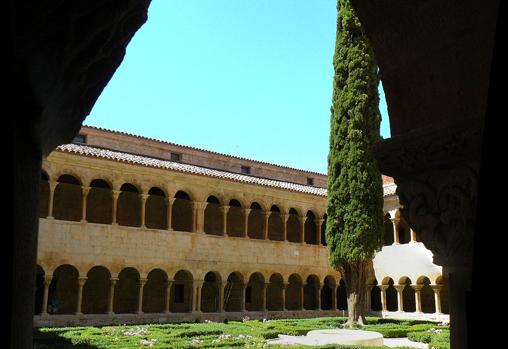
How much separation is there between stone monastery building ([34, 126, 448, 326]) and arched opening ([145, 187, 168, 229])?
1.7 inches

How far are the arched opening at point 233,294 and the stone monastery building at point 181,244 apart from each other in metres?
0.07

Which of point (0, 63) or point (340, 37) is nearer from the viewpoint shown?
point (0, 63)

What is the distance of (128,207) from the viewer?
22.3m

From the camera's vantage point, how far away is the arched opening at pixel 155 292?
22.9m

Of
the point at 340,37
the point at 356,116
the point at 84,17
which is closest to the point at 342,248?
the point at 356,116

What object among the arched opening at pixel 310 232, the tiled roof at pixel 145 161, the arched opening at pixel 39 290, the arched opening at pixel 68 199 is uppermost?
the tiled roof at pixel 145 161

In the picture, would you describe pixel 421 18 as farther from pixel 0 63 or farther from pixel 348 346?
pixel 348 346

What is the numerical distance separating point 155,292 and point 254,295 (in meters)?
5.29

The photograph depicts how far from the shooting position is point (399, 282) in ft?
82.3

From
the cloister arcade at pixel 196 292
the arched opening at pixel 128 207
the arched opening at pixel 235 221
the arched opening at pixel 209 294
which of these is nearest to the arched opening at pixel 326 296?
the cloister arcade at pixel 196 292

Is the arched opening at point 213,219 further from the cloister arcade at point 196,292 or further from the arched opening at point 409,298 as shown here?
the arched opening at point 409,298

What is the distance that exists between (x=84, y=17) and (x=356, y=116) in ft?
62.9

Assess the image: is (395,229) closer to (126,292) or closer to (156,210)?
(156,210)

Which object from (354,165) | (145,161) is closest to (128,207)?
(145,161)
